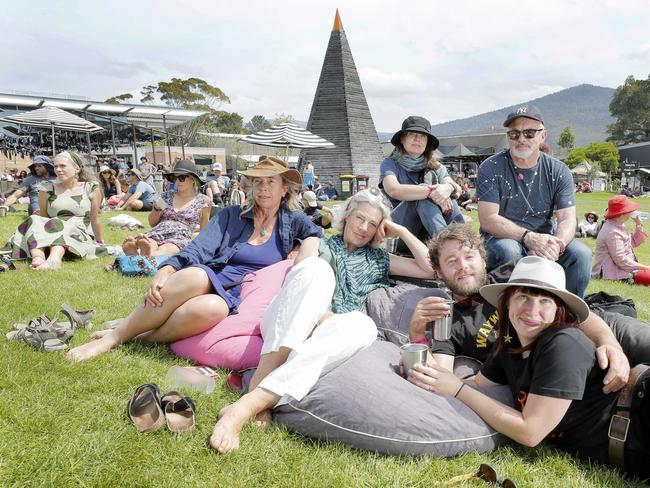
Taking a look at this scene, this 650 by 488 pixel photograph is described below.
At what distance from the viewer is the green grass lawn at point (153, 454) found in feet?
6.90

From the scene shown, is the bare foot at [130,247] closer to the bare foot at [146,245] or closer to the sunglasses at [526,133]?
the bare foot at [146,245]

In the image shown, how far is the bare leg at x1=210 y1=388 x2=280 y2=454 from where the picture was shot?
90.9 inches

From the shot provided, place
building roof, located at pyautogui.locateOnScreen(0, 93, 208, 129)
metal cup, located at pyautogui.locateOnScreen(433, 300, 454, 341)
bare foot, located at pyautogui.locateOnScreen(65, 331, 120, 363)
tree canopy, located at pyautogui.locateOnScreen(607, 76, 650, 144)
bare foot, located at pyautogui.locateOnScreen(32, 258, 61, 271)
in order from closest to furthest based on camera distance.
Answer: metal cup, located at pyautogui.locateOnScreen(433, 300, 454, 341), bare foot, located at pyautogui.locateOnScreen(65, 331, 120, 363), bare foot, located at pyautogui.locateOnScreen(32, 258, 61, 271), building roof, located at pyautogui.locateOnScreen(0, 93, 208, 129), tree canopy, located at pyautogui.locateOnScreen(607, 76, 650, 144)

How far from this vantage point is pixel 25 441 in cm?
226

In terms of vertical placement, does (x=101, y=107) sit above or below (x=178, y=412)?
above

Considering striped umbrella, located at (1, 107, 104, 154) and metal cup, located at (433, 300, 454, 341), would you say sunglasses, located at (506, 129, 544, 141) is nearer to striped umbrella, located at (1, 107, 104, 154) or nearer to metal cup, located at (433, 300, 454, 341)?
metal cup, located at (433, 300, 454, 341)

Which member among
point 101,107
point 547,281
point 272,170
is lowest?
point 547,281

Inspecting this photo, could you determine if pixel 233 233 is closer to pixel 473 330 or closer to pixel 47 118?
pixel 473 330

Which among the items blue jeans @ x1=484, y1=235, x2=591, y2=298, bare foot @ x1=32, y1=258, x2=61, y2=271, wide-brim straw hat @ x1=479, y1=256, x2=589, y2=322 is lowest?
bare foot @ x1=32, y1=258, x2=61, y2=271

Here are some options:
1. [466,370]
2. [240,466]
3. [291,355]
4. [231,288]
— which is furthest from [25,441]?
[466,370]

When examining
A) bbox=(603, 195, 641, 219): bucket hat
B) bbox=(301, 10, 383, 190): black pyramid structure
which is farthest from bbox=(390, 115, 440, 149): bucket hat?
bbox=(301, 10, 383, 190): black pyramid structure

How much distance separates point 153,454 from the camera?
2.23 meters

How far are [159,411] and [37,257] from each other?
490 centimetres

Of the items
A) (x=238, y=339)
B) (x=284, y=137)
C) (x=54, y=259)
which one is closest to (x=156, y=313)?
(x=238, y=339)
